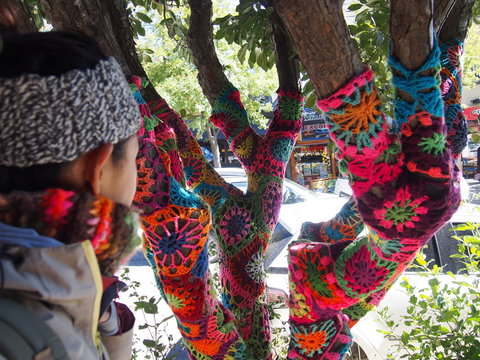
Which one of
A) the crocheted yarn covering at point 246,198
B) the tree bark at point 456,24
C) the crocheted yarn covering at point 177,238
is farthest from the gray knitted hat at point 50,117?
the tree bark at point 456,24

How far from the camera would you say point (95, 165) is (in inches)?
39.1

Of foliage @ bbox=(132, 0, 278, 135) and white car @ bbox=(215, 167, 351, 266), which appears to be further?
foliage @ bbox=(132, 0, 278, 135)

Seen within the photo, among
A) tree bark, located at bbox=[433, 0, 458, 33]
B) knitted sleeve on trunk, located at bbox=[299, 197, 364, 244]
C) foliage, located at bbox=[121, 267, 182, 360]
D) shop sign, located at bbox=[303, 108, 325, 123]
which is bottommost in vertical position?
shop sign, located at bbox=[303, 108, 325, 123]

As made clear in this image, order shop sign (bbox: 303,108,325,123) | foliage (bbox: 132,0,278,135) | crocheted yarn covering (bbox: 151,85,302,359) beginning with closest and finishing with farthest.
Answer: crocheted yarn covering (bbox: 151,85,302,359)
foliage (bbox: 132,0,278,135)
shop sign (bbox: 303,108,325,123)

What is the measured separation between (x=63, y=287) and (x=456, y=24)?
1.92m

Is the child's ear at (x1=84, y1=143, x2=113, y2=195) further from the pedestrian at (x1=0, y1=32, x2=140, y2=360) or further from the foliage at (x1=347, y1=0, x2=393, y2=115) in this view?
the foliage at (x1=347, y1=0, x2=393, y2=115)

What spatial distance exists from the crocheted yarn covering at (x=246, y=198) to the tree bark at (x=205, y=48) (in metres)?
0.08

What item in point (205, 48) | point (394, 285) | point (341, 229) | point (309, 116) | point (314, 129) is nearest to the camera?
point (341, 229)

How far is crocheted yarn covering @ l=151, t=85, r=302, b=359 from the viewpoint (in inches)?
89.5

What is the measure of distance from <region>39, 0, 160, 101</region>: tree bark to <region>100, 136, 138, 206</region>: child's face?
637 mm

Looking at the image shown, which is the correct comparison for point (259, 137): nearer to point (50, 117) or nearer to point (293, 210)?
point (50, 117)

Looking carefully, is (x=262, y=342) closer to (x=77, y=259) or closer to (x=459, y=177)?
(x=459, y=177)

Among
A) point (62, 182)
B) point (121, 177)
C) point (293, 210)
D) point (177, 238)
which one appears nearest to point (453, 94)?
point (177, 238)

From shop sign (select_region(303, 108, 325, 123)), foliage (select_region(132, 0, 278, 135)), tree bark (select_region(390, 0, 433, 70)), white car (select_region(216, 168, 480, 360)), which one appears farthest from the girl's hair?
shop sign (select_region(303, 108, 325, 123))
